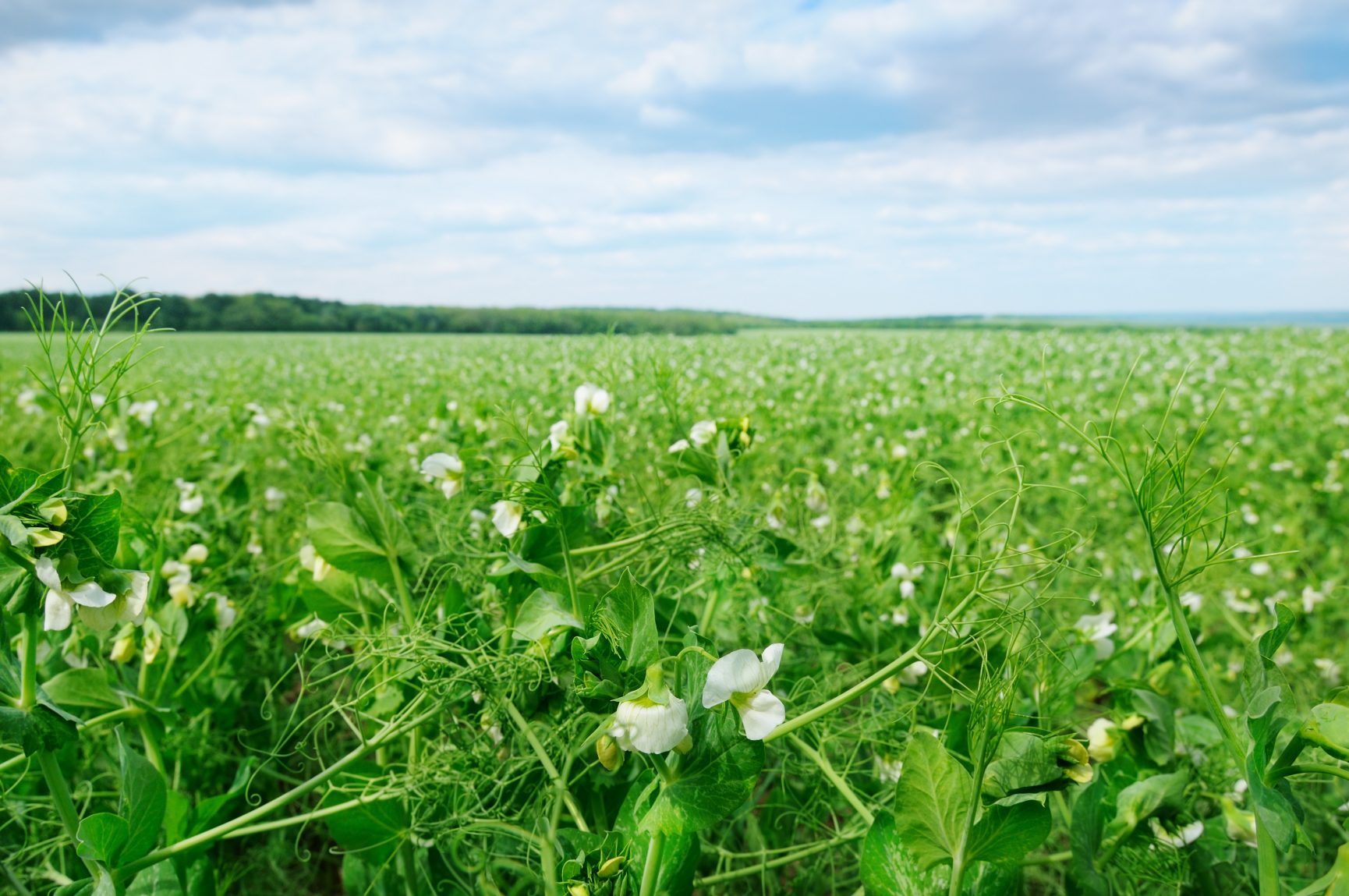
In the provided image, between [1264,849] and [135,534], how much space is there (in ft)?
4.06

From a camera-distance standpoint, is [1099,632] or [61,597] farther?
[1099,632]

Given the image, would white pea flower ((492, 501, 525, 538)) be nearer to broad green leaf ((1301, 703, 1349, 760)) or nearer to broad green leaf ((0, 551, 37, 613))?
broad green leaf ((0, 551, 37, 613))

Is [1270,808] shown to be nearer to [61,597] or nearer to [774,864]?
[774,864]

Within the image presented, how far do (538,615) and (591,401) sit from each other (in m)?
0.41

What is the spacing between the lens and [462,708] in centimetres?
86

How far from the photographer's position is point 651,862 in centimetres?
60

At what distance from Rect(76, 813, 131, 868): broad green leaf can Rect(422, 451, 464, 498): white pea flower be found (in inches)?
15.8

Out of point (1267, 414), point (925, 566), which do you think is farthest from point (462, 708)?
point (1267, 414)

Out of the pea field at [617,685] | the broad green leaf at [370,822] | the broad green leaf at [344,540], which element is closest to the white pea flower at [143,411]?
the pea field at [617,685]

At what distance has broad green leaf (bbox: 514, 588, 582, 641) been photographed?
0.70 m

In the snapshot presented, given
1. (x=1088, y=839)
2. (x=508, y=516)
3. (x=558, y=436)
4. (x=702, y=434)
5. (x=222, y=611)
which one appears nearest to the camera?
(x=1088, y=839)

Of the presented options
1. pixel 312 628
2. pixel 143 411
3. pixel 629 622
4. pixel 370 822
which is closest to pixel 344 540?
pixel 312 628

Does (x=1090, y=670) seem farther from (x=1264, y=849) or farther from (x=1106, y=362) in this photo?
(x=1106, y=362)

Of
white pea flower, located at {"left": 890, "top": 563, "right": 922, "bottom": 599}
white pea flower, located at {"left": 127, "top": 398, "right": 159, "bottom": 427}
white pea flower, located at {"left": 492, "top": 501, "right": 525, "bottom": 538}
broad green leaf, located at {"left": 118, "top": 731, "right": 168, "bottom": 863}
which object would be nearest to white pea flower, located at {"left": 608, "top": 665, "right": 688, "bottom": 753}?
white pea flower, located at {"left": 492, "top": 501, "right": 525, "bottom": 538}
